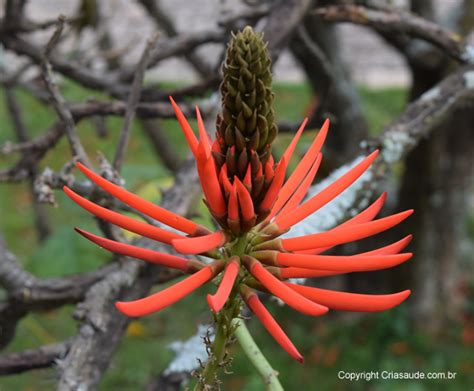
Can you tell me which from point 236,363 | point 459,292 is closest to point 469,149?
point 459,292

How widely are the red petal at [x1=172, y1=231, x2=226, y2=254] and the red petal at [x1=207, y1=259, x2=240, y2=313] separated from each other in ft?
0.09

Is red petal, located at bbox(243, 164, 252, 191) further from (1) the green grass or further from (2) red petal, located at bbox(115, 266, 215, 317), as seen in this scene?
(1) the green grass

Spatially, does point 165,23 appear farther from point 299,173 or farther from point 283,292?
point 283,292

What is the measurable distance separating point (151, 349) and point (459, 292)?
1.46m

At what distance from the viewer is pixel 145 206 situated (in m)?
0.74

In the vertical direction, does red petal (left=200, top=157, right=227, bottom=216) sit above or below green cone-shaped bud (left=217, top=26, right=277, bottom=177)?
below

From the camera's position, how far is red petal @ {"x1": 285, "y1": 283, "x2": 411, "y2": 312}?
63 cm

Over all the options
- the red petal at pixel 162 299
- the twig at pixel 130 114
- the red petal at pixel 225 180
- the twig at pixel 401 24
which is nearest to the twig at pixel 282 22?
the twig at pixel 401 24

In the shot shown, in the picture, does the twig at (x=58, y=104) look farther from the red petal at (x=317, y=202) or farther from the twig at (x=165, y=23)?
the twig at (x=165, y=23)

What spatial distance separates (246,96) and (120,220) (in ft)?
0.62

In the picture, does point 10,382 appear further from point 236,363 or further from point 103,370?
point 103,370

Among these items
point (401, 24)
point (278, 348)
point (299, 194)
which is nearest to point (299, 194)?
point (299, 194)

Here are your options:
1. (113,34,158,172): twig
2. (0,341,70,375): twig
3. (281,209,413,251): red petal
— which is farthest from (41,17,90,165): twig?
(281,209,413,251): red petal

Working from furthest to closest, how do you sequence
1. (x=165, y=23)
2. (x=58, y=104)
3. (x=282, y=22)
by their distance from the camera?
1. (x=165, y=23)
2. (x=282, y=22)
3. (x=58, y=104)
